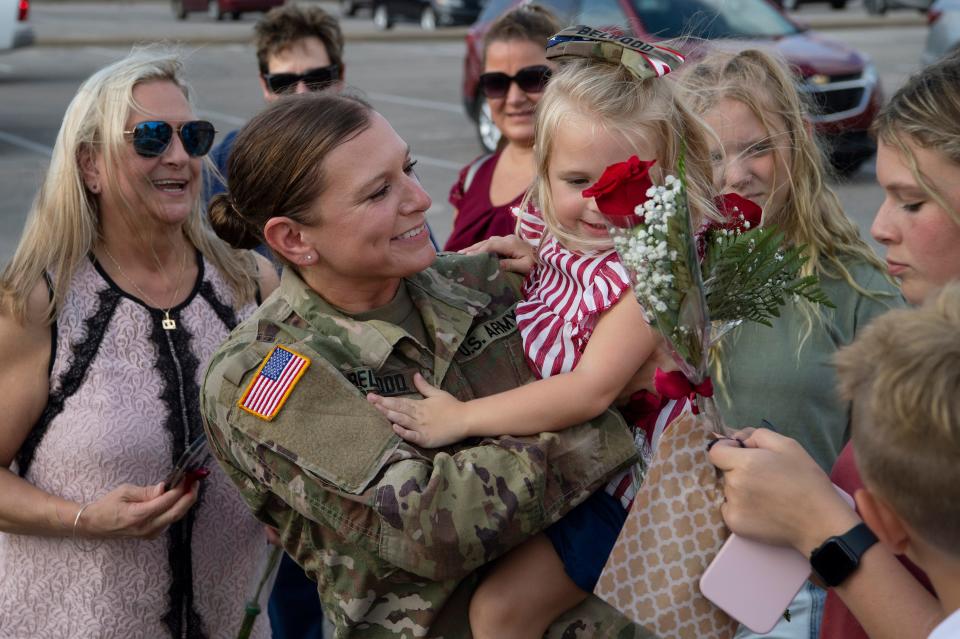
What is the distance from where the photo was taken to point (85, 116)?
3.26 metres

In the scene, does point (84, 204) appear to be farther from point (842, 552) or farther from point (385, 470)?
point (842, 552)

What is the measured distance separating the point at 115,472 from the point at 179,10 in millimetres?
30778

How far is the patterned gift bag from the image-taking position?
2.10 metres

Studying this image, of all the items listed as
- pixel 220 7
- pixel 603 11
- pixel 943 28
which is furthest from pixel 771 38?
pixel 220 7

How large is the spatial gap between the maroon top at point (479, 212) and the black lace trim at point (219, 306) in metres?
1.32

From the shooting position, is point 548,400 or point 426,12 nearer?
point 548,400

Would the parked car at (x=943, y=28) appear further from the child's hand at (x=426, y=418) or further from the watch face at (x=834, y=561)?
the watch face at (x=834, y=561)

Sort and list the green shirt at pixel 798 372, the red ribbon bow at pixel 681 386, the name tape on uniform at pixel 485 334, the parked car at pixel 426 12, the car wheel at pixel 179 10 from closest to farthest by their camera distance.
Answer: the red ribbon bow at pixel 681 386, the name tape on uniform at pixel 485 334, the green shirt at pixel 798 372, the parked car at pixel 426 12, the car wheel at pixel 179 10

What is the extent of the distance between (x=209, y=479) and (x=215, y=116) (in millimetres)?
13583

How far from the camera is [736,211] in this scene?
8.09ft

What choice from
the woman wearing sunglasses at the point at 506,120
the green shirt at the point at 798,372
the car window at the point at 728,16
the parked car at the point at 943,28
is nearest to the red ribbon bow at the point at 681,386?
the green shirt at the point at 798,372

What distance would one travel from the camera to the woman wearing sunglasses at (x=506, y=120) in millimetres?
4652

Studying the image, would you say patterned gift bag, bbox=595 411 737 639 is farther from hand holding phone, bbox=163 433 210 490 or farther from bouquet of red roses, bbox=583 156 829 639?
hand holding phone, bbox=163 433 210 490

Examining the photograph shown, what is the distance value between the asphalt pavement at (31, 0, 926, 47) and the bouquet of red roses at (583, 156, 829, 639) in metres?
22.7
